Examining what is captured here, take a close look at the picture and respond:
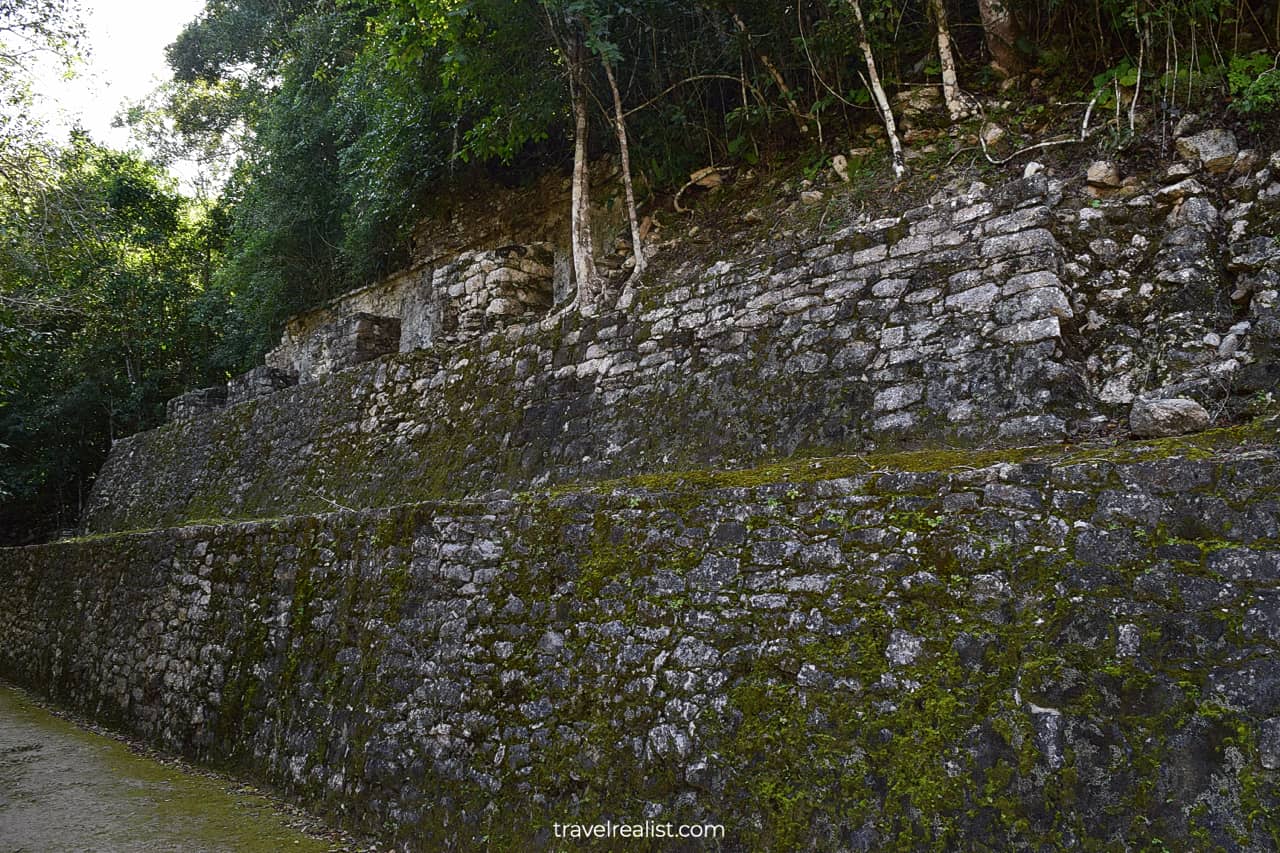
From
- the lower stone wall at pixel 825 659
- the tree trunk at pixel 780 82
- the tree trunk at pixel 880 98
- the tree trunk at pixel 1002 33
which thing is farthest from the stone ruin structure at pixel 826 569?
the tree trunk at pixel 780 82

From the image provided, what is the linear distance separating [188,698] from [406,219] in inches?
279

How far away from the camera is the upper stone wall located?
3.79 m

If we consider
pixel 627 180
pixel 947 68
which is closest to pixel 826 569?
pixel 947 68

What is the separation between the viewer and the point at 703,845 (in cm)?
294

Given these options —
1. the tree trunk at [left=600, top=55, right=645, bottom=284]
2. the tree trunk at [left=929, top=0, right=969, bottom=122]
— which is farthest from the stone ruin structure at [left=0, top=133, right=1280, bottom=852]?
the tree trunk at [left=929, top=0, right=969, bottom=122]

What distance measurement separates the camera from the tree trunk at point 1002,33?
576cm

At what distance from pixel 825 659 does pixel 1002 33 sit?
5.02 meters

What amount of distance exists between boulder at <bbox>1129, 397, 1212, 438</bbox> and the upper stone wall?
25 centimetres

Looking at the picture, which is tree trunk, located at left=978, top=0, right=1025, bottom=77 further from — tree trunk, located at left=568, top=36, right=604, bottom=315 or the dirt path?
the dirt path

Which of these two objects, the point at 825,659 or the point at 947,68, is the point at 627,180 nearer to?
the point at 947,68

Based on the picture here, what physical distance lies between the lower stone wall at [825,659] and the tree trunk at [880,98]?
10.5 ft

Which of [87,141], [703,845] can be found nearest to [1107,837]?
[703,845]

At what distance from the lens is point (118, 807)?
4.75 metres

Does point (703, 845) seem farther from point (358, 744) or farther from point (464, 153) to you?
point (464, 153)
